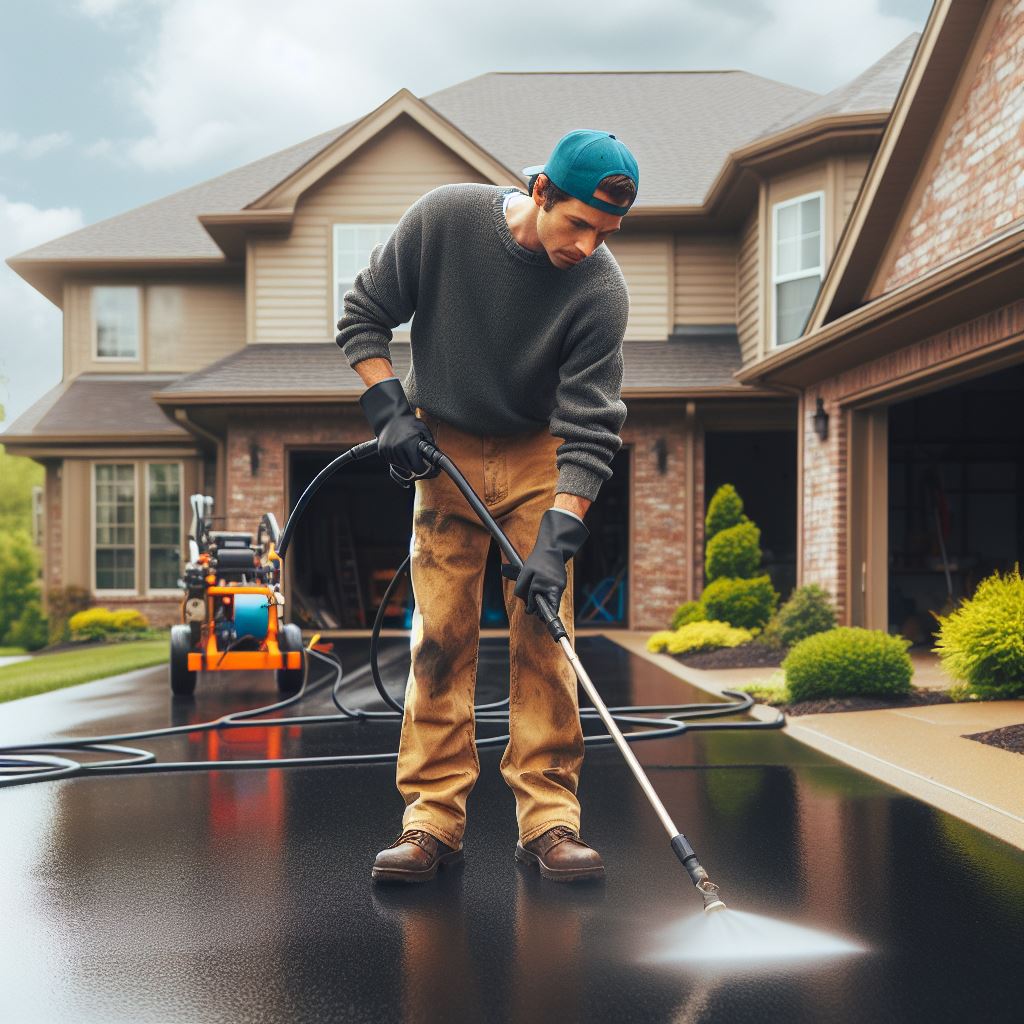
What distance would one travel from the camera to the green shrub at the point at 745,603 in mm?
10523

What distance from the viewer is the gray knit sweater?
3094mm

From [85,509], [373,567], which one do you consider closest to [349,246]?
[373,567]

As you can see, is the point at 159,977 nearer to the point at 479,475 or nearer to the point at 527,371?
the point at 479,475

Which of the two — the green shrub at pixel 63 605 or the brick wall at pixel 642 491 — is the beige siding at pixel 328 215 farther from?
the green shrub at pixel 63 605

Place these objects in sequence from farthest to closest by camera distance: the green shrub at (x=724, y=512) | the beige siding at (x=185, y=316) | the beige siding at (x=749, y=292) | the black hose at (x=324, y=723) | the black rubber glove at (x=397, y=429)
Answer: the beige siding at (x=185, y=316)
the beige siding at (x=749, y=292)
the green shrub at (x=724, y=512)
the black hose at (x=324, y=723)
the black rubber glove at (x=397, y=429)

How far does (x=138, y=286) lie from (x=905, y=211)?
36.8 ft

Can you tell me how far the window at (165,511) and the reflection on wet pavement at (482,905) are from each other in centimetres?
1101

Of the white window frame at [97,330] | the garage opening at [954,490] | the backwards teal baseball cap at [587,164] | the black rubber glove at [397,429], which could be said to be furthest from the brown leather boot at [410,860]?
the white window frame at [97,330]

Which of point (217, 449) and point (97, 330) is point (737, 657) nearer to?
point (217, 449)

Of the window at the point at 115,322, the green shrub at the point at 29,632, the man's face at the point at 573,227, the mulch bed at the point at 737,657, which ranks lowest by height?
the green shrub at the point at 29,632

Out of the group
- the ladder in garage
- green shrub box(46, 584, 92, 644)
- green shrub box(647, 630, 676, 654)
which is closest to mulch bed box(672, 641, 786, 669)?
green shrub box(647, 630, 676, 654)

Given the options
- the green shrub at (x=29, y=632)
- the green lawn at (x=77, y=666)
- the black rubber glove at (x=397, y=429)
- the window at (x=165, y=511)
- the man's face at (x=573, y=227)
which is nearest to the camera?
the man's face at (x=573, y=227)

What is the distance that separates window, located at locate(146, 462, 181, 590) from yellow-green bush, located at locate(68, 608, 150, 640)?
82cm

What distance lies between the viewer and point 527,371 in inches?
124
